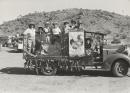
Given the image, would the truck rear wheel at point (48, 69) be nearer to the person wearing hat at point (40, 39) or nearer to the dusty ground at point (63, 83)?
the dusty ground at point (63, 83)

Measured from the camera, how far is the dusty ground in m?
10.3

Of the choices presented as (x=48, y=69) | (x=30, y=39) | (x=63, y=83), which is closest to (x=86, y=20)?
(x=30, y=39)

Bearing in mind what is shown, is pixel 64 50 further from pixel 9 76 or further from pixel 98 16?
pixel 98 16

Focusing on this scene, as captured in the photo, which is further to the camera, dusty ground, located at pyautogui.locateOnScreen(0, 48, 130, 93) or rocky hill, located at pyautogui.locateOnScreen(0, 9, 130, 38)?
rocky hill, located at pyautogui.locateOnScreen(0, 9, 130, 38)

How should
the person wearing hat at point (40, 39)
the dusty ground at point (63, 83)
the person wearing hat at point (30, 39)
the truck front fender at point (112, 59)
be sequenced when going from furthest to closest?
1. the person wearing hat at point (30, 39)
2. the person wearing hat at point (40, 39)
3. the truck front fender at point (112, 59)
4. the dusty ground at point (63, 83)

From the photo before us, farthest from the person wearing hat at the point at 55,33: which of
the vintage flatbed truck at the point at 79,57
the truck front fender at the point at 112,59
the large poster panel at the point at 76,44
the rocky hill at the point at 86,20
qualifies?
the rocky hill at the point at 86,20

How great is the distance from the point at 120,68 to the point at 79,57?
1812mm

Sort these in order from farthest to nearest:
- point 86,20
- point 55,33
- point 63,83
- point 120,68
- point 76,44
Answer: point 86,20, point 55,33, point 76,44, point 120,68, point 63,83

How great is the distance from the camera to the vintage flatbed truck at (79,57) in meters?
13.0

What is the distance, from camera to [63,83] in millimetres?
11750

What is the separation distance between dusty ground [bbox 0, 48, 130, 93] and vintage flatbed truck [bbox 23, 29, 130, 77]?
1.44 feet

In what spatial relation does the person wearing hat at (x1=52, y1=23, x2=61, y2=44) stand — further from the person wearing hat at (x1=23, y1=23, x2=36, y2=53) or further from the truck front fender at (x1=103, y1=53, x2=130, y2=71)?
the truck front fender at (x1=103, y1=53, x2=130, y2=71)

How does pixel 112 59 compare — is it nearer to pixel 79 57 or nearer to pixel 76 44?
pixel 79 57

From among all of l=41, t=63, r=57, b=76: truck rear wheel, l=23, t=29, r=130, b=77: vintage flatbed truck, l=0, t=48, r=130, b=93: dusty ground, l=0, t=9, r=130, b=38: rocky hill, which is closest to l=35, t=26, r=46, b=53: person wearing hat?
l=23, t=29, r=130, b=77: vintage flatbed truck
